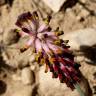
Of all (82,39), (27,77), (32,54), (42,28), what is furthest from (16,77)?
(42,28)

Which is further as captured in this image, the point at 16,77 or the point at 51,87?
the point at 16,77

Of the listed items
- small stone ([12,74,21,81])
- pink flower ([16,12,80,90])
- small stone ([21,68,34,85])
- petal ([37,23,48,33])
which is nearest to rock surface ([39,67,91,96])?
small stone ([21,68,34,85])

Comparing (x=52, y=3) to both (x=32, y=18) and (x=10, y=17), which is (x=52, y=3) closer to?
(x=10, y=17)

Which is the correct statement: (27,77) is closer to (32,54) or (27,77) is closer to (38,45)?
(32,54)

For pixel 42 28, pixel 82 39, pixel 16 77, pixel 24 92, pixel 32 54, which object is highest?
pixel 42 28

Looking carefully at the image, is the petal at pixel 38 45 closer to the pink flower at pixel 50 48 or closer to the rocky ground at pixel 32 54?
the pink flower at pixel 50 48

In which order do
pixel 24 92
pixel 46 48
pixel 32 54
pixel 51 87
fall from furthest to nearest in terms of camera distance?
pixel 32 54 → pixel 24 92 → pixel 51 87 → pixel 46 48

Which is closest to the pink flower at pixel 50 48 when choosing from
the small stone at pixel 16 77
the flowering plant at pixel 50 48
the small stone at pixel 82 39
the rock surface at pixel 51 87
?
the flowering plant at pixel 50 48

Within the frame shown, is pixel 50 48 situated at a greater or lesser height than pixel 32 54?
greater
